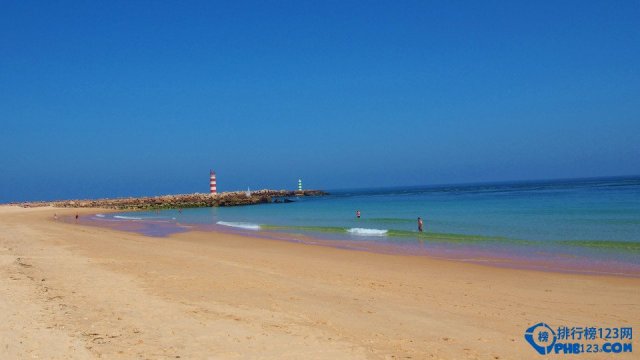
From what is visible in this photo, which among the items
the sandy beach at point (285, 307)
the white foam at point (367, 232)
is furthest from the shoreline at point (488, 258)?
the white foam at point (367, 232)

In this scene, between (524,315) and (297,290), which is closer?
(524,315)

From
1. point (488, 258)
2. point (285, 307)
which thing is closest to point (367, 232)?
point (488, 258)

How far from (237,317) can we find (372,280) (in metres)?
4.74

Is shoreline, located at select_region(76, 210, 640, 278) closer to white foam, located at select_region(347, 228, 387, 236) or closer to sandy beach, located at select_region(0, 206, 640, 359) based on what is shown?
sandy beach, located at select_region(0, 206, 640, 359)

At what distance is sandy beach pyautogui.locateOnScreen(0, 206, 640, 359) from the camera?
596 cm

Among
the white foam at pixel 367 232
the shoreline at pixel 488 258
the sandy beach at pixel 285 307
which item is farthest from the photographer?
the white foam at pixel 367 232

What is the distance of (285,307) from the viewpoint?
8.20 metres

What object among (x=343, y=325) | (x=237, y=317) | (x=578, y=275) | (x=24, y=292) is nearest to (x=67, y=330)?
(x=237, y=317)

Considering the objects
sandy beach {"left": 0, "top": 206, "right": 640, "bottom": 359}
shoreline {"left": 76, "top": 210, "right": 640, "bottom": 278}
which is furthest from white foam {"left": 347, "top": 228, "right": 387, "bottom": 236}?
sandy beach {"left": 0, "top": 206, "right": 640, "bottom": 359}

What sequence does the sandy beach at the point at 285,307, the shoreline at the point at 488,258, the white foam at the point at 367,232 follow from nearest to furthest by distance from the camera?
the sandy beach at the point at 285,307 < the shoreline at the point at 488,258 < the white foam at the point at 367,232

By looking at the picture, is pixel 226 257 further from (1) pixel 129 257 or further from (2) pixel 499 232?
(2) pixel 499 232

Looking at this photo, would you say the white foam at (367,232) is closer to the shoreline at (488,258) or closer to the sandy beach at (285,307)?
the shoreline at (488,258)

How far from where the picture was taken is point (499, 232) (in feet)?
78.8

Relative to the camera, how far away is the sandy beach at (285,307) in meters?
5.96
